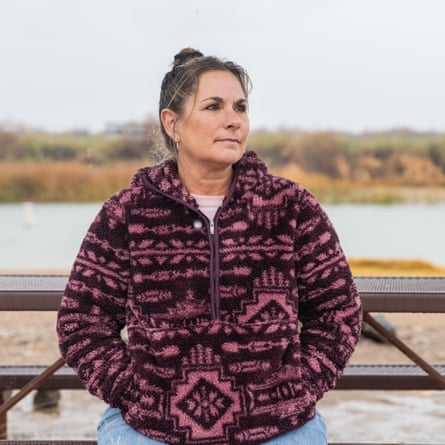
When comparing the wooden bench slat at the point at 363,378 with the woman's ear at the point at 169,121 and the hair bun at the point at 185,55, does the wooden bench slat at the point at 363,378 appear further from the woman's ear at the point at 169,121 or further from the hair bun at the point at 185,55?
the hair bun at the point at 185,55

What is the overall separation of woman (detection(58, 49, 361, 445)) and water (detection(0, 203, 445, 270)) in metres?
10.7

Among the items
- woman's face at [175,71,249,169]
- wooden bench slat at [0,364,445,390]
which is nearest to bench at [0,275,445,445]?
wooden bench slat at [0,364,445,390]

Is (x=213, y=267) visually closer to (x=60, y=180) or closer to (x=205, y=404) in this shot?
(x=205, y=404)

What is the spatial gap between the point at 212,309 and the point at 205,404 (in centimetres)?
18

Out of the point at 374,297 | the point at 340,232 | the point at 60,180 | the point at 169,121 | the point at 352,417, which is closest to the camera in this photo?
the point at 169,121

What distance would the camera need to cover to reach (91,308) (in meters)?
1.66

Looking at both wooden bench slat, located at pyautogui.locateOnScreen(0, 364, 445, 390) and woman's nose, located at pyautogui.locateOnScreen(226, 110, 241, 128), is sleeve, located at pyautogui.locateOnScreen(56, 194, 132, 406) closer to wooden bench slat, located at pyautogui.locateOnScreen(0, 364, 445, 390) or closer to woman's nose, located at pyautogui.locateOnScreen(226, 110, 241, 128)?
woman's nose, located at pyautogui.locateOnScreen(226, 110, 241, 128)

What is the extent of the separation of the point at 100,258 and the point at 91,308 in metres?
0.11

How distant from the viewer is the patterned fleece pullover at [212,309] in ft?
5.05

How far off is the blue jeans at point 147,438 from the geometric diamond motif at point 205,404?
0.09 m

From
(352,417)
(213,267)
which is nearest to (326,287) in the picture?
(213,267)

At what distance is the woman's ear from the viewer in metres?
1.73

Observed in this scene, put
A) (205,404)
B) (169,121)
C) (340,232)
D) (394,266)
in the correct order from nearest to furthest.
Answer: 1. (205,404)
2. (169,121)
3. (394,266)
4. (340,232)

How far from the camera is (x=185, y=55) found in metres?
1.73
